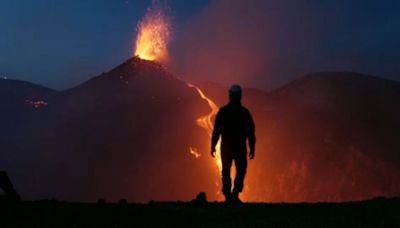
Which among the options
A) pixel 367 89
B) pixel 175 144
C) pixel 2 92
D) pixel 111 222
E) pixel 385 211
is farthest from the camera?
pixel 2 92

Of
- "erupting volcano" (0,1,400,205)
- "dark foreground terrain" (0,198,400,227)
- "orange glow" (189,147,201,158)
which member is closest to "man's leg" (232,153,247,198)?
"dark foreground terrain" (0,198,400,227)

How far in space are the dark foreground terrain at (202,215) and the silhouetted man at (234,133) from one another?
2.68 metres

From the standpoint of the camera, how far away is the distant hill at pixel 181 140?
117 meters

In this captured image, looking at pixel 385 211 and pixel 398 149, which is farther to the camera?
pixel 398 149

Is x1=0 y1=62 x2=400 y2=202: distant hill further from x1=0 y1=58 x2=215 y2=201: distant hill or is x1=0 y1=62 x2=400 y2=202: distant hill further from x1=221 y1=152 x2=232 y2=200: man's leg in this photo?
x1=221 y1=152 x2=232 y2=200: man's leg

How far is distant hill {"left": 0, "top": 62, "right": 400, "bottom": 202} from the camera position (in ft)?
385

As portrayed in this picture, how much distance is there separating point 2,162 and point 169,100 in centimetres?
3858

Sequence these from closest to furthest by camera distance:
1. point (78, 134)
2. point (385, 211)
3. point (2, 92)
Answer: point (385, 211) → point (78, 134) → point (2, 92)

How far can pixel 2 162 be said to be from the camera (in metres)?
138

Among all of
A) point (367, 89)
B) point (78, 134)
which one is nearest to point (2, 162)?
point (78, 134)

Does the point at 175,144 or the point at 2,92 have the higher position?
the point at 2,92

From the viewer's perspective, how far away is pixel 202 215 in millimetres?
11562

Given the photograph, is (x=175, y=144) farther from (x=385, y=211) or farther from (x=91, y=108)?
(x=385, y=211)

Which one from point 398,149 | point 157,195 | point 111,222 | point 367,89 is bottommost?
point 111,222
